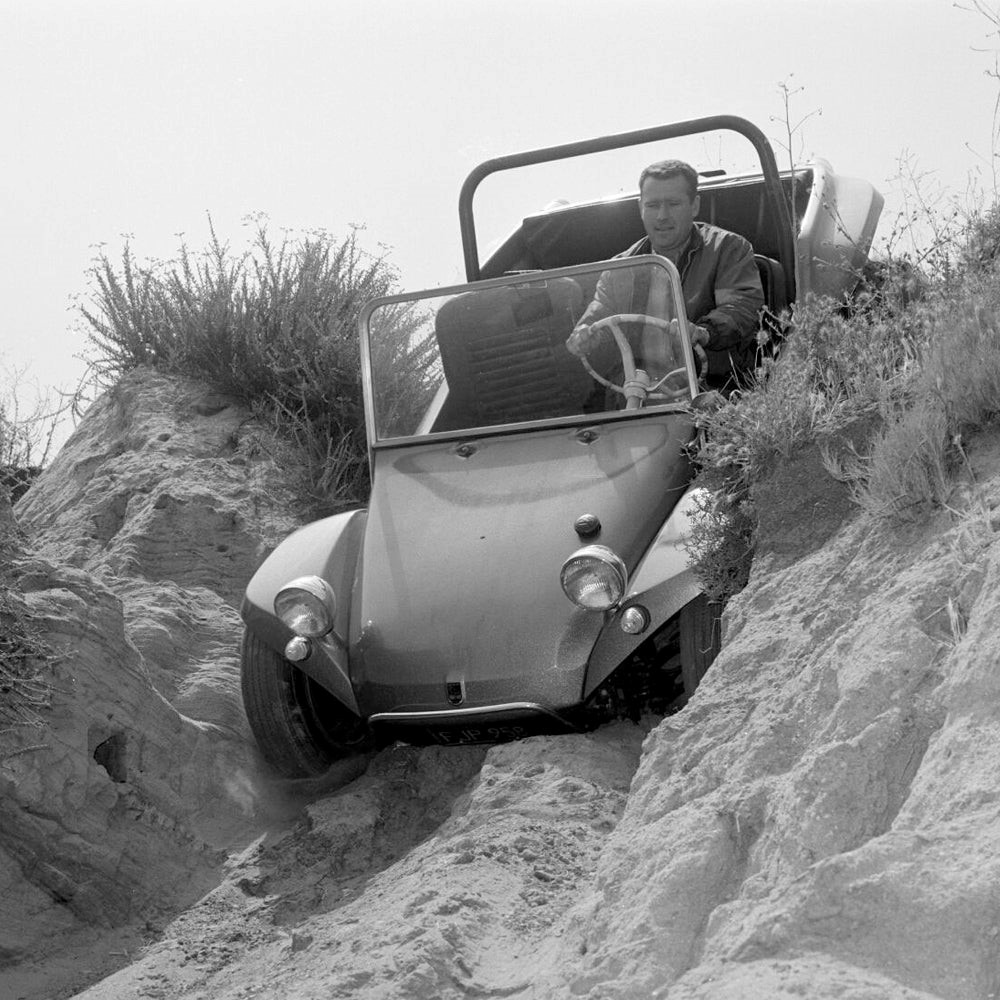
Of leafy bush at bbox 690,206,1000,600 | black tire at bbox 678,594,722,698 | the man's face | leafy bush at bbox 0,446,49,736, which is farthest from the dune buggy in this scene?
leafy bush at bbox 0,446,49,736

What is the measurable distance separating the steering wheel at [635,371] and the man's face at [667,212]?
0.81m

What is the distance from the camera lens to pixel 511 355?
537 centimetres

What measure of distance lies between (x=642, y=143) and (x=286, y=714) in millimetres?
2949

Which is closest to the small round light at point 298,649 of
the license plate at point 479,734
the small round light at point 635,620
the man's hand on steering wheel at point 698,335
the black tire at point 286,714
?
the black tire at point 286,714

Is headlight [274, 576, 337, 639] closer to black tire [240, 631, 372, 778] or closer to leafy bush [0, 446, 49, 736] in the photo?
black tire [240, 631, 372, 778]

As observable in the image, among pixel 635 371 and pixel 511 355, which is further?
pixel 511 355

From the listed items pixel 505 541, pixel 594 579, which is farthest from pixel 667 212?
pixel 594 579

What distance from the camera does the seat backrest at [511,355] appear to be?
5254 mm

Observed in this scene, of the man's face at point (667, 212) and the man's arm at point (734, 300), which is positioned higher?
the man's face at point (667, 212)

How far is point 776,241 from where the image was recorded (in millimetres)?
6543

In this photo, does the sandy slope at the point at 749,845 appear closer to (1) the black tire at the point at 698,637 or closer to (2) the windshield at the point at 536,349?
(1) the black tire at the point at 698,637

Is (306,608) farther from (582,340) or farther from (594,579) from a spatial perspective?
(582,340)

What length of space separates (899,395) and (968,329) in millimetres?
299

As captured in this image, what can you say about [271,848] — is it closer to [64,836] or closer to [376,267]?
[64,836]
